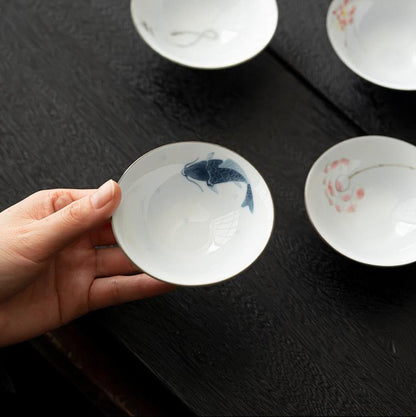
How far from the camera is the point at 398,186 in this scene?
925mm

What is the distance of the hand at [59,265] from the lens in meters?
0.73

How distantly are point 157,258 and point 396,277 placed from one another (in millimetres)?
350

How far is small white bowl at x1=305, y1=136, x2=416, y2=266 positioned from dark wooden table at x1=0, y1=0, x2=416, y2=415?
36 mm

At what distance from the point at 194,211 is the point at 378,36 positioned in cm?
47

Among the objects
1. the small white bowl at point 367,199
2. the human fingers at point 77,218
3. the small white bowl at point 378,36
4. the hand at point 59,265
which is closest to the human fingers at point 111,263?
the hand at point 59,265

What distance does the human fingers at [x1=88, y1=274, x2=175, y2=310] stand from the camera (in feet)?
2.63

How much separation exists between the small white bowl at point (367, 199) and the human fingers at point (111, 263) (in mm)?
269

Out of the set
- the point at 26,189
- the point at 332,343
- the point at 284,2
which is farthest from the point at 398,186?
the point at 26,189

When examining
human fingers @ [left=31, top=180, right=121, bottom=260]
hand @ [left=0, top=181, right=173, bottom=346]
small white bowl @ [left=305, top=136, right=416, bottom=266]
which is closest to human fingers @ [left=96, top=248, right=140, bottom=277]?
hand @ [left=0, top=181, right=173, bottom=346]

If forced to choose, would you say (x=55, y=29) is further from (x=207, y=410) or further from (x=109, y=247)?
(x=207, y=410)

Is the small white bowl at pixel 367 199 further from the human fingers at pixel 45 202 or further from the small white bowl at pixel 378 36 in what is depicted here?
the human fingers at pixel 45 202

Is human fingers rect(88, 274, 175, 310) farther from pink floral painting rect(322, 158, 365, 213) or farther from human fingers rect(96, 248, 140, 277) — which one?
pink floral painting rect(322, 158, 365, 213)

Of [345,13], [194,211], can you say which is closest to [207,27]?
[345,13]

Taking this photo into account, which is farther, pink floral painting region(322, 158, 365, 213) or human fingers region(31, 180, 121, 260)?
pink floral painting region(322, 158, 365, 213)
